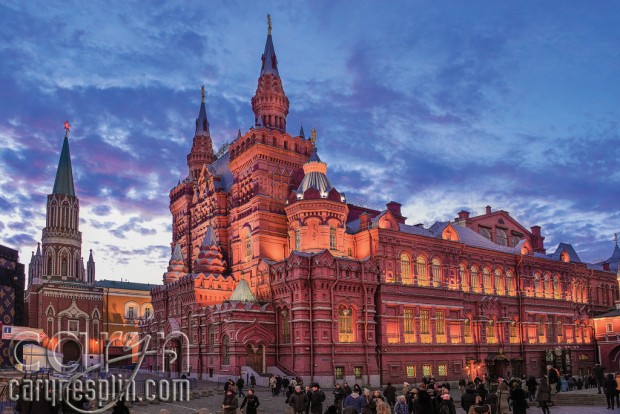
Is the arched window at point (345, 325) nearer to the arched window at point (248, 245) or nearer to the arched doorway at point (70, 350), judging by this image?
the arched window at point (248, 245)

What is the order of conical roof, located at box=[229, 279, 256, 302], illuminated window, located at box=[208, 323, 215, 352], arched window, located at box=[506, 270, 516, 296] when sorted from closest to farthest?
1. conical roof, located at box=[229, 279, 256, 302]
2. illuminated window, located at box=[208, 323, 215, 352]
3. arched window, located at box=[506, 270, 516, 296]

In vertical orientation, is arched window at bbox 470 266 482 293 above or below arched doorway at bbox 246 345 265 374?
above

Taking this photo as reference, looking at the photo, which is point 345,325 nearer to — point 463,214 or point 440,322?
point 440,322

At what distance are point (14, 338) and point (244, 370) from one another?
27.9 meters

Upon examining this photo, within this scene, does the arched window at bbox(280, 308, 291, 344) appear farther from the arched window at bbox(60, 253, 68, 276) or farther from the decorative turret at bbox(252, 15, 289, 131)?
the arched window at bbox(60, 253, 68, 276)

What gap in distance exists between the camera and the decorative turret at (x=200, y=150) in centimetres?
7750

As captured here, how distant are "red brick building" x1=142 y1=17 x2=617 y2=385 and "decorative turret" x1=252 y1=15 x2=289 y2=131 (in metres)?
0.13

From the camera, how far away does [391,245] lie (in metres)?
55.9

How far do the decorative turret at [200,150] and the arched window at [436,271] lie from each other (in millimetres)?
32145

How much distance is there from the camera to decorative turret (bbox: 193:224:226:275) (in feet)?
200

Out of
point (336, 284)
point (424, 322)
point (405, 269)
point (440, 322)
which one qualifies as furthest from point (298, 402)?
point (440, 322)

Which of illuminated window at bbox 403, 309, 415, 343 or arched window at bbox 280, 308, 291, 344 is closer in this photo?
arched window at bbox 280, 308, 291, 344

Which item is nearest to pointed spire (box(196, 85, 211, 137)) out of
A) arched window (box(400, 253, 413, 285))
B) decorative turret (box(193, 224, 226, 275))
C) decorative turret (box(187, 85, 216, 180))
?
decorative turret (box(187, 85, 216, 180))

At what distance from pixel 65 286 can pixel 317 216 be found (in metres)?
51.9
